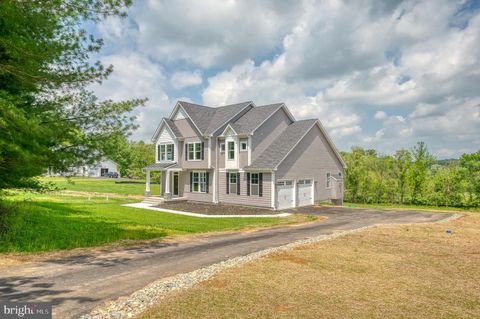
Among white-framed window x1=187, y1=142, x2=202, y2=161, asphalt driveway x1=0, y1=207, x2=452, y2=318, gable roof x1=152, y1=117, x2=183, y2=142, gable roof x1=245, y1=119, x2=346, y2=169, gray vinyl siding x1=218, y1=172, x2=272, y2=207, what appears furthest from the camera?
gable roof x1=152, y1=117, x2=183, y2=142

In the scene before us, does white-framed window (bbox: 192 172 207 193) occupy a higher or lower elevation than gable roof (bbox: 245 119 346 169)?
lower

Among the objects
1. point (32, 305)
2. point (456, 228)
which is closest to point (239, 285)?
point (32, 305)

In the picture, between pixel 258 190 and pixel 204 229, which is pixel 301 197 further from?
pixel 204 229

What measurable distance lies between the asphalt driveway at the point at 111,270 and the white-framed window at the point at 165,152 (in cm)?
2027

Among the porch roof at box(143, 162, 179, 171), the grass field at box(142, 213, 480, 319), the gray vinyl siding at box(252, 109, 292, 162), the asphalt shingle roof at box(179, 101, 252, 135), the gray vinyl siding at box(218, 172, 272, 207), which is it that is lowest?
the grass field at box(142, 213, 480, 319)

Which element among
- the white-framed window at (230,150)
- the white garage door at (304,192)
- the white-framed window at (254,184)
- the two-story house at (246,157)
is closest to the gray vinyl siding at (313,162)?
the two-story house at (246,157)

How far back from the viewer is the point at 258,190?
87.7 ft

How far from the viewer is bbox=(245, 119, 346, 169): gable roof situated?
26234 millimetres

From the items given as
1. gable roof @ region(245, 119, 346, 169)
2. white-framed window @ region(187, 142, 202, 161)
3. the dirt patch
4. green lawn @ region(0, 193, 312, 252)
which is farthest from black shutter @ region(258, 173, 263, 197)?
white-framed window @ region(187, 142, 202, 161)

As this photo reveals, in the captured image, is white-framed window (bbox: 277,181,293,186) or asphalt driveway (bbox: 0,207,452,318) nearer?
asphalt driveway (bbox: 0,207,452,318)

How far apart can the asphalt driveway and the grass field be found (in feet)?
Result: 5.21

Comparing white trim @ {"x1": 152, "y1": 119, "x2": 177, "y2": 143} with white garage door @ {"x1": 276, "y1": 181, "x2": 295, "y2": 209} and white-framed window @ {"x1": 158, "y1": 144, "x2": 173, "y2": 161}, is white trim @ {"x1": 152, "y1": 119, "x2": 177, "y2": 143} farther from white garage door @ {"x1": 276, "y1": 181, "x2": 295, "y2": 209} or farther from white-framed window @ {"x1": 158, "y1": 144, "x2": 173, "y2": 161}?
white garage door @ {"x1": 276, "y1": 181, "x2": 295, "y2": 209}

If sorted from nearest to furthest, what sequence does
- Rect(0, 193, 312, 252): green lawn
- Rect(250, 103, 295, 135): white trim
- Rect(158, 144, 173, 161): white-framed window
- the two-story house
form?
Rect(0, 193, 312, 252): green lawn
the two-story house
Rect(250, 103, 295, 135): white trim
Rect(158, 144, 173, 161): white-framed window

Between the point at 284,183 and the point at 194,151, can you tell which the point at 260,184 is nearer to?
the point at 284,183
